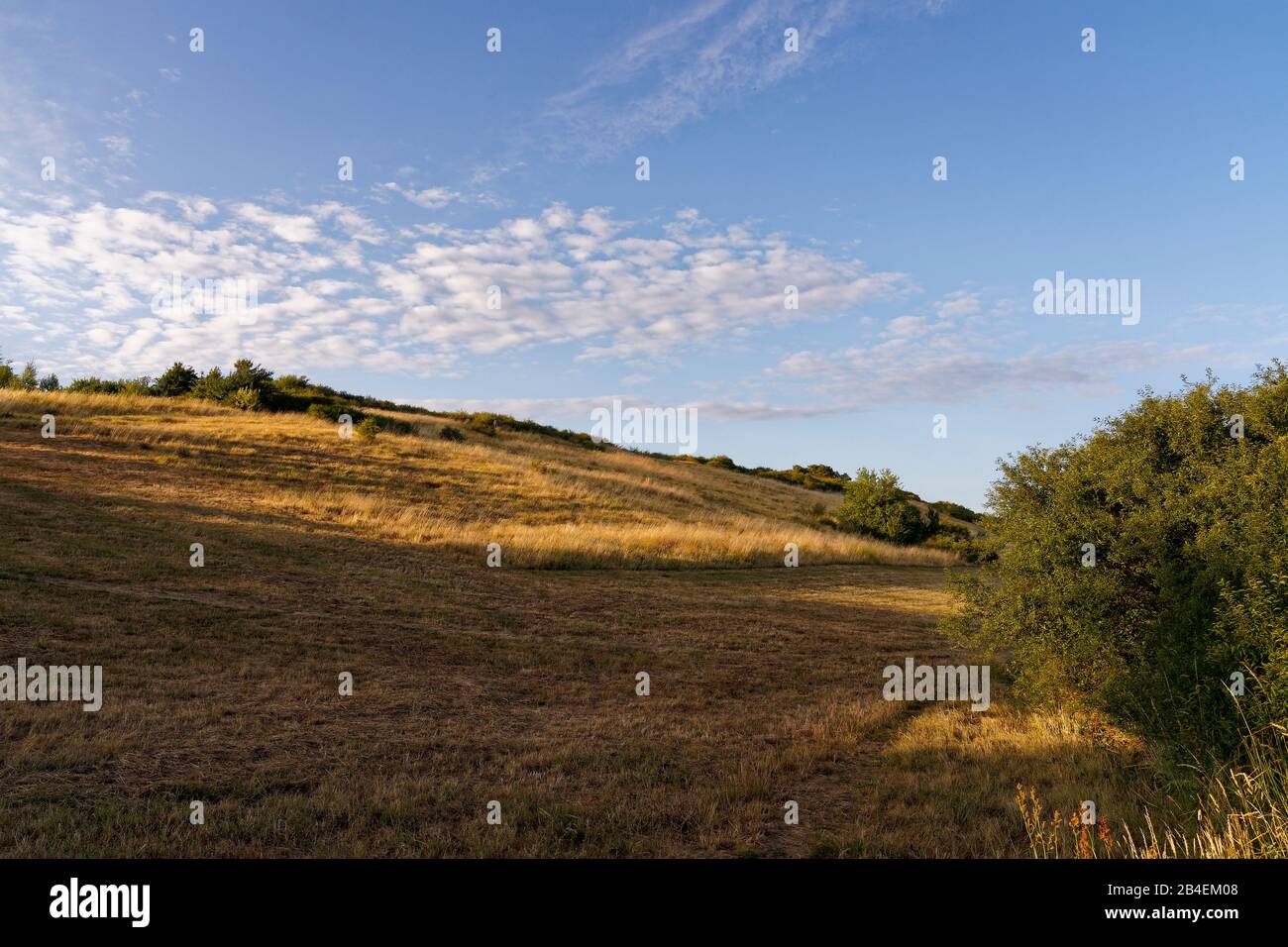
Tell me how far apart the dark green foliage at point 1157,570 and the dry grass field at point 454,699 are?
0.95m

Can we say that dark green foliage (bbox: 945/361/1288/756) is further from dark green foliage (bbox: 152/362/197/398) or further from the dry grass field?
dark green foliage (bbox: 152/362/197/398)

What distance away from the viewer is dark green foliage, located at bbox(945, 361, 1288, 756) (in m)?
7.51

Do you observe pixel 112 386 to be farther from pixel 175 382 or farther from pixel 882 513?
pixel 882 513

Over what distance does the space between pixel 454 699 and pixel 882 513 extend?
120 ft

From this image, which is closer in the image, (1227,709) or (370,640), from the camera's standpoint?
(1227,709)

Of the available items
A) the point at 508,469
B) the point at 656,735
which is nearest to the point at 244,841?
the point at 656,735

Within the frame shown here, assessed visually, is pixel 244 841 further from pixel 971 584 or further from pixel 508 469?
pixel 508 469

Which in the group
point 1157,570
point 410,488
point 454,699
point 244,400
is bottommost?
point 454,699

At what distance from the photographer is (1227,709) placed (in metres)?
7.57

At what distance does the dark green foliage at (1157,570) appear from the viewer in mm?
7512

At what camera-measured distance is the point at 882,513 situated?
1703 inches

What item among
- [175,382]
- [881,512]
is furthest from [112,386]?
[881,512]

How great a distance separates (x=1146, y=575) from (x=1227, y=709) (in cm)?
240

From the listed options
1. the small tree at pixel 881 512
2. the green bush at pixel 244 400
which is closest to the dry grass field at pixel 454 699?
the small tree at pixel 881 512
